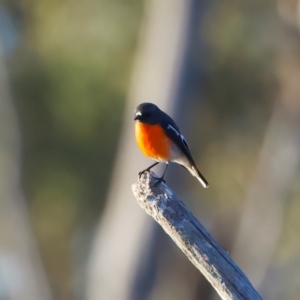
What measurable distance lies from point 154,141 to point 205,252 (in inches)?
54.3

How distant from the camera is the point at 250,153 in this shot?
30.8 feet

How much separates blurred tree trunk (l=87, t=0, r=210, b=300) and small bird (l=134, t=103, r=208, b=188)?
2328 millimetres

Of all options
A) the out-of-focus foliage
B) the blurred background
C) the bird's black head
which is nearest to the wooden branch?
the bird's black head

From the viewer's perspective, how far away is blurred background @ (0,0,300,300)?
8.55 m

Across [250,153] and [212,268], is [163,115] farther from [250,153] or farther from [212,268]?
[250,153]

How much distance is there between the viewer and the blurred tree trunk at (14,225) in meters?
8.70

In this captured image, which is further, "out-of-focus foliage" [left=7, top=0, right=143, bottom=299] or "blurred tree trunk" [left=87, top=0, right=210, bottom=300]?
"out-of-focus foliage" [left=7, top=0, right=143, bottom=299]

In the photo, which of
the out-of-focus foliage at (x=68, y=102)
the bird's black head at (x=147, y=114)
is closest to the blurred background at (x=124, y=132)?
the out-of-focus foliage at (x=68, y=102)

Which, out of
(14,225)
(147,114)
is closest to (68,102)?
(14,225)

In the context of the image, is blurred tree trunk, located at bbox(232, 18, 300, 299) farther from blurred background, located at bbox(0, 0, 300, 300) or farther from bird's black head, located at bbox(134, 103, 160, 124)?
bird's black head, located at bbox(134, 103, 160, 124)

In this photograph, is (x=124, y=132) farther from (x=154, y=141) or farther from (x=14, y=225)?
(x=154, y=141)

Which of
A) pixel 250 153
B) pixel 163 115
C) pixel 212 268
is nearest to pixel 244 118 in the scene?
pixel 250 153

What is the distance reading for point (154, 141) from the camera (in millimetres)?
3910

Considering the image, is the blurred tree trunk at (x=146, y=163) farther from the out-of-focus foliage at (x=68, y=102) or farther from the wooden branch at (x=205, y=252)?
the wooden branch at (x=205, y=252)
